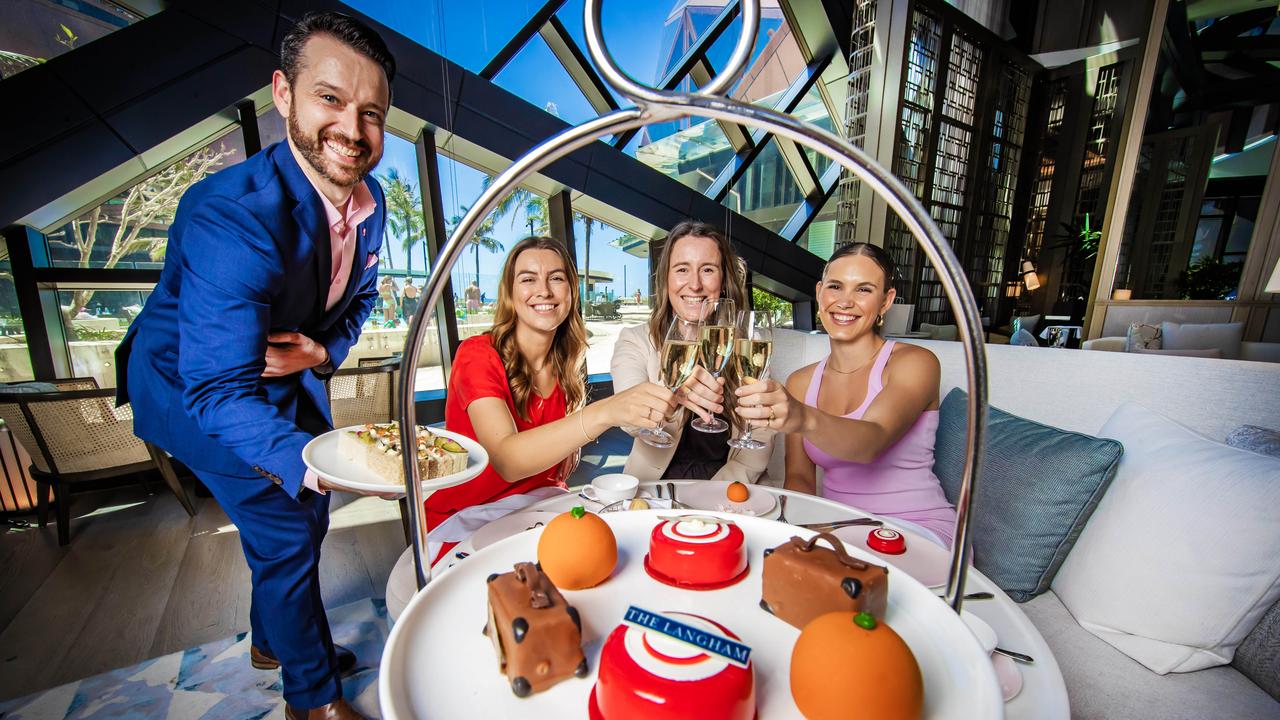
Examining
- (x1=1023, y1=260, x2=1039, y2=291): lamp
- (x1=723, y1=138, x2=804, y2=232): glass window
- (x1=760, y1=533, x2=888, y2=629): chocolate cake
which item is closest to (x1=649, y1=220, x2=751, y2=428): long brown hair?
(x1=760, y1=533, x2=888, y2=629): chocolate cake

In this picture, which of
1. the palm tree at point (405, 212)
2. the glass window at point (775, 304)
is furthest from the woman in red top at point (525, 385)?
the glass window at point (775, 304)

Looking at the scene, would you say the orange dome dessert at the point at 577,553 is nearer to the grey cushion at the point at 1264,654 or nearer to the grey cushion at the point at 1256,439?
the grey cushion at the point at 1264,654

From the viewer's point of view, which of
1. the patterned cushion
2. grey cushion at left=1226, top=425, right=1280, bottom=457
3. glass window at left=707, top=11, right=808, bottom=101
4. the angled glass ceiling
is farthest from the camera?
glass window at left=707, top=11, right=808, bottom=101

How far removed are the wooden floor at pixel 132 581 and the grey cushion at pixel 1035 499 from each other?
2.57 m

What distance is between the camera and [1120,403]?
4.78ft

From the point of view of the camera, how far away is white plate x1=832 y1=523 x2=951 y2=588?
775 mm

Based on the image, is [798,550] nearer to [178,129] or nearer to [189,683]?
[189,683]

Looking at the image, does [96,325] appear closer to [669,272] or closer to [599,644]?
[669,272]

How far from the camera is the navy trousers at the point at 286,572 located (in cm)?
135

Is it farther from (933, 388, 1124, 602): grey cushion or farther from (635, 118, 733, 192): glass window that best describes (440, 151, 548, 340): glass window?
(933, 388, 1124, 602): grey cushion

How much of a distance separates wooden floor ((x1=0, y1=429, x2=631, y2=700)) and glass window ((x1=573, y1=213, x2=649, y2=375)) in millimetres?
3338

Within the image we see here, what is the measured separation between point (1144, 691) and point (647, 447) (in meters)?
1.32

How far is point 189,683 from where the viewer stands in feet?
5.78

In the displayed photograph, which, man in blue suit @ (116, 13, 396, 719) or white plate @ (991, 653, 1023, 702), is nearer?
white plate @ (991, 653, 1023, 702)
